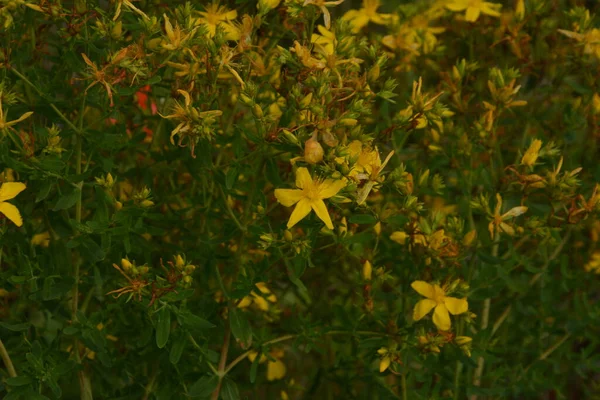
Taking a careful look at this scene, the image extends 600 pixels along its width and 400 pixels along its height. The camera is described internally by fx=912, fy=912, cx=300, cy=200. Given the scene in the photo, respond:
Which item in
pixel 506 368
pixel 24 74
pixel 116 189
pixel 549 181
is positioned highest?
pixel 24 74

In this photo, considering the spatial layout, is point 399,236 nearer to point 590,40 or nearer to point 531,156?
point 531,156

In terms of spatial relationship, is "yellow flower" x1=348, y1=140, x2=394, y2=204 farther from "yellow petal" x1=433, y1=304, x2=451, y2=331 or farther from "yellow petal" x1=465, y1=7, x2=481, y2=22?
"yellow petal" x1=465, y1=7, x2=481, y2=22

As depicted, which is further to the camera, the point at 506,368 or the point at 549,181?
the point at 506,368

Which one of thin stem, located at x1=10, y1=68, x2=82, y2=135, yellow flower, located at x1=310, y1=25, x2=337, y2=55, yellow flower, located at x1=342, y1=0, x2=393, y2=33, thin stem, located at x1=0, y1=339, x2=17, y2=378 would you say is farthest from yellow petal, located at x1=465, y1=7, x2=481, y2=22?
thin stem, located at x1=0, y1=339, x2=17, y2=378

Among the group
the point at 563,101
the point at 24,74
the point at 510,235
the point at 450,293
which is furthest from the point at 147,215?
the point at 563,101

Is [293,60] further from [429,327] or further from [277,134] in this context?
[429,327]

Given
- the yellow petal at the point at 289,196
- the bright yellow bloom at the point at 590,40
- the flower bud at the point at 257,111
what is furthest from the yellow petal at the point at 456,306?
the bright yellow bloom at the point at 590,40
